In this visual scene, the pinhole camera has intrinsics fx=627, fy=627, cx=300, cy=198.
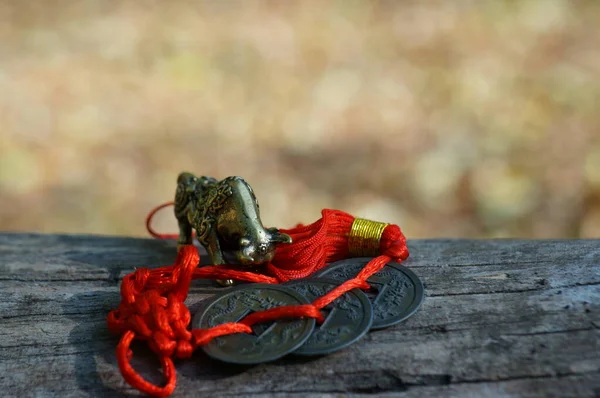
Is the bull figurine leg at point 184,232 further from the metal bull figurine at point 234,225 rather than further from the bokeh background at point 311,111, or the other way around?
the bokeh background at point 311,111

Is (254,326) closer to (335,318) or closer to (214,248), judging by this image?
(335,318)

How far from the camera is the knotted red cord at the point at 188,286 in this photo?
144 cm

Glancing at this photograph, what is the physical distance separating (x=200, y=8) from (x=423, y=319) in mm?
4248

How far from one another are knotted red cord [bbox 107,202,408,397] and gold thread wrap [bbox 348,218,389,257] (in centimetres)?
2

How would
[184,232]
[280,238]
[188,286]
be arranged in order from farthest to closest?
[184,232]
[280,238]
[188,286]

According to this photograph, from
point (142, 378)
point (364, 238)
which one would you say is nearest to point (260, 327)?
point (142, 378)

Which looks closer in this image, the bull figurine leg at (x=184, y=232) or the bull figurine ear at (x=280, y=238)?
the bull figurine ear at (x=280, y=238)

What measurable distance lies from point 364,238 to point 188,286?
550 millimetres

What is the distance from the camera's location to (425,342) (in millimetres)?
1475

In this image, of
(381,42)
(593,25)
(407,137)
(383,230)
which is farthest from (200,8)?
(383,230)

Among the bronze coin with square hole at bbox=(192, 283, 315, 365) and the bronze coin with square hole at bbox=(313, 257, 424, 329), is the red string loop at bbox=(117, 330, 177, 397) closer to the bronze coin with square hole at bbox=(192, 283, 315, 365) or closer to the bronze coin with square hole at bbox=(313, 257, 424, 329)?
the bronze coin with square hole at bbox=(192, 283, 315, 365)

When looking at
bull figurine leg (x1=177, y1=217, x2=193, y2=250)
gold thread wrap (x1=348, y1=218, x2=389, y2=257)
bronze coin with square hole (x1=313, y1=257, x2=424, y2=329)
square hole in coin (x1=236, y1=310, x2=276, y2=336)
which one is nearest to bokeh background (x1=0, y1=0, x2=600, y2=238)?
bull figurine leg (x1=177, y1=217, x2=193, y2=250)

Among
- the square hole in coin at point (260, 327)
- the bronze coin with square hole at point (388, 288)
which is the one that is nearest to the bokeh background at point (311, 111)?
the bronze coin with square hole at point (388, 288)

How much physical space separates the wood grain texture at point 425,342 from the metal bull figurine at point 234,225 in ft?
0.45
